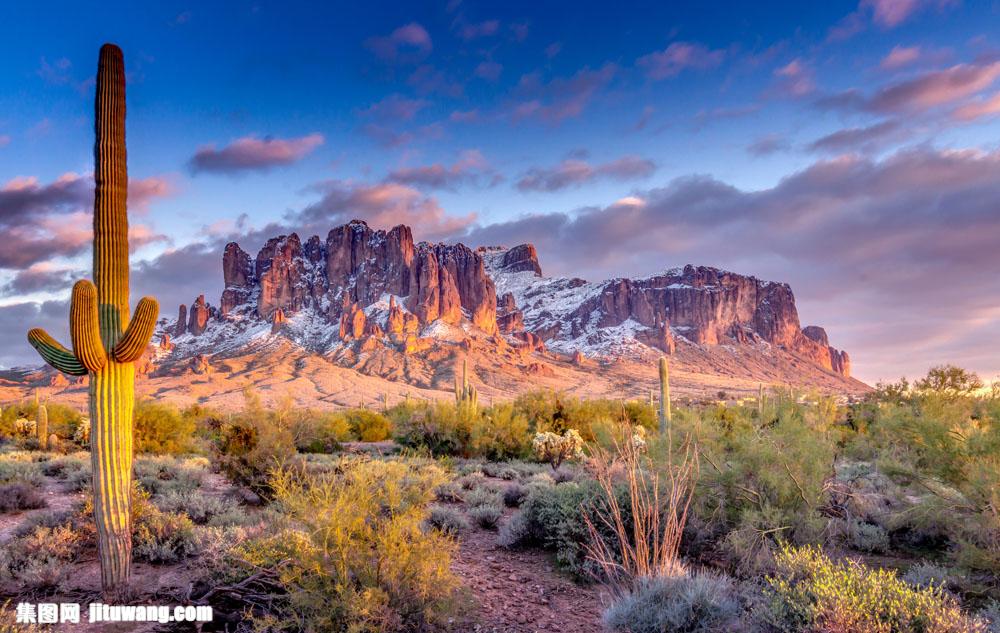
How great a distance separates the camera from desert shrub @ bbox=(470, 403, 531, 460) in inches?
712

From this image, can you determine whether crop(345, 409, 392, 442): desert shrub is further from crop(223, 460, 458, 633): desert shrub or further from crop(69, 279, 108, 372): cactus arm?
crop(223, 460, 458, 633): desert shrub

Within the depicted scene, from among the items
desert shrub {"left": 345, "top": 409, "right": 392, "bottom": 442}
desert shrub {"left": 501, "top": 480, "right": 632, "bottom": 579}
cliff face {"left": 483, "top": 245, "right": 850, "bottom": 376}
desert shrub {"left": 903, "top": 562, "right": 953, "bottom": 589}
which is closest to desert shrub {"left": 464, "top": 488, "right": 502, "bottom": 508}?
desert shrub {"left": 501, "top": 480, "right": 632, "bottom": 579}

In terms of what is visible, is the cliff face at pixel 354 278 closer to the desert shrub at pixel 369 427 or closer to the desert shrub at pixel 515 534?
the desert shrub at pixel 369 427

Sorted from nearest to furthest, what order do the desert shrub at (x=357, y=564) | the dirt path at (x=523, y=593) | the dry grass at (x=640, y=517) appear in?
the desert shrub at (x=357, y=564), the dry grass at (x=640, y=517), the dirt path at (x=523, y=593)

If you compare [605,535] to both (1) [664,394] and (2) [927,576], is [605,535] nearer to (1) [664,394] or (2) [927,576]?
(2) [927,576]

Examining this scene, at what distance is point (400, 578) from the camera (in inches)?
198

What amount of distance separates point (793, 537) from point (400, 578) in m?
4.97

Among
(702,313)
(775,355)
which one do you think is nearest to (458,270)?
(702,313)

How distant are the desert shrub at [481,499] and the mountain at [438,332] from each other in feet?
197

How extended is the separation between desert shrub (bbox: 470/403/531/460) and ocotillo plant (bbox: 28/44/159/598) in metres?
12.7

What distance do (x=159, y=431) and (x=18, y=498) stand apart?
8.35 meters

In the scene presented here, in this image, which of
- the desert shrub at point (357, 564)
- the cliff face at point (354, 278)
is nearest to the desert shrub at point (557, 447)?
the desert shrub at point (357, 564)

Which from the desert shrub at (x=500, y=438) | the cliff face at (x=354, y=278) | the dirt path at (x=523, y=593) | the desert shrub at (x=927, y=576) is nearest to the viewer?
the dirt path at (x=523, y=593)

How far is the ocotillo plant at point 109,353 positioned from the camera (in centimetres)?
571
